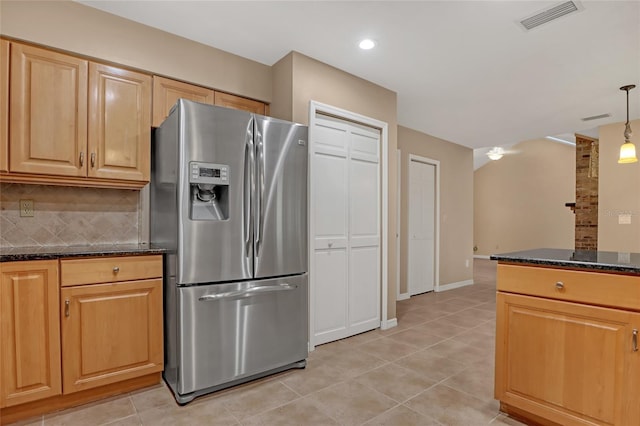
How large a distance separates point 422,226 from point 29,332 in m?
4.72

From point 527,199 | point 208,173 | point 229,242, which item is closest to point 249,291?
point 229,242

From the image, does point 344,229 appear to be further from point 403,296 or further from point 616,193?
point 616,193

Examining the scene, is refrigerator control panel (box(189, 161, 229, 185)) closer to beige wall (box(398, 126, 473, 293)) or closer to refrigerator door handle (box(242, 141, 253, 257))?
refrigerator door handle (box(242, 141, 253, 257))

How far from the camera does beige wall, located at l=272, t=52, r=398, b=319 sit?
9.21 ft

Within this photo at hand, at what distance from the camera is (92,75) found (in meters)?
2.23

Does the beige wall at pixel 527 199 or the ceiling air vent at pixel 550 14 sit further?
the beige wall at pixel 527 199

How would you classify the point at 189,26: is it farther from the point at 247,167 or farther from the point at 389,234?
the point at 389,234

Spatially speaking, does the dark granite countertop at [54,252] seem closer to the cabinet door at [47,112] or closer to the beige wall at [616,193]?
the cabinet door at [47,112]

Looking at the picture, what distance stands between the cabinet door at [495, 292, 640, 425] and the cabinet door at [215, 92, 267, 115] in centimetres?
243

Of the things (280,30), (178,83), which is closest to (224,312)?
(178,83)

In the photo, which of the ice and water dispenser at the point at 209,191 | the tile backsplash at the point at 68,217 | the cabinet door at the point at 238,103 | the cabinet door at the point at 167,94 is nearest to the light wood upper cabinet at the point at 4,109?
the tile backsplash at the point at 68,217

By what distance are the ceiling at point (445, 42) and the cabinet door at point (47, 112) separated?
52 centimetres

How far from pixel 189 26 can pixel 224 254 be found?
1719 millimetres

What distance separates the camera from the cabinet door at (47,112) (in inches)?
78.3
